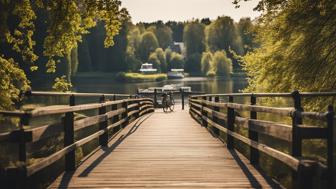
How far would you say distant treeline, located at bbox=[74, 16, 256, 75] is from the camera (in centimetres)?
10500

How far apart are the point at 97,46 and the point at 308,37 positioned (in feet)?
312

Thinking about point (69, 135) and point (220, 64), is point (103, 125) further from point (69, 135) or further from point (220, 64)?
point (220, 64)

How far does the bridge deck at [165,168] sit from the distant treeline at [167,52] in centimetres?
8956

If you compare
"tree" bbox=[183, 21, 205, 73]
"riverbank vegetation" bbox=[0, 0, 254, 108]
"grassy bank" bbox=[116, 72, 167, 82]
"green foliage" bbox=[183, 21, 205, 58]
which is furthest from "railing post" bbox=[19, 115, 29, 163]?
"green foliage" bbox=[183, 21, 205, 58]

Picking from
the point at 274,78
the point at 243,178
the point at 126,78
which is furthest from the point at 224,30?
the point at 243,178

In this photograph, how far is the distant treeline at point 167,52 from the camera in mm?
105000

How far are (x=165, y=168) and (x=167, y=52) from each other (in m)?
136

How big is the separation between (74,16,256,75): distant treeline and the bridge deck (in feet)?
294

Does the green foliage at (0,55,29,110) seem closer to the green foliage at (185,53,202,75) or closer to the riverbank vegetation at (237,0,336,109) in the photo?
the riverbank vegetation at (237,0,336,109)

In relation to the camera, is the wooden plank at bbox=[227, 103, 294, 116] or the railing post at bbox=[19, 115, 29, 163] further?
the wooden plank at bbox=[227, 103, 294, 116]

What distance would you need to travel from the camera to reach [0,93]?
12.0 m

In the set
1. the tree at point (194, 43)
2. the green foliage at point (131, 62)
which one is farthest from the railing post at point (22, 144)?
the tree at point (194, 43)

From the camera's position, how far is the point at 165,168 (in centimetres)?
767

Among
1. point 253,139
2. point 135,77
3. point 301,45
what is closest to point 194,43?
point 135,77
